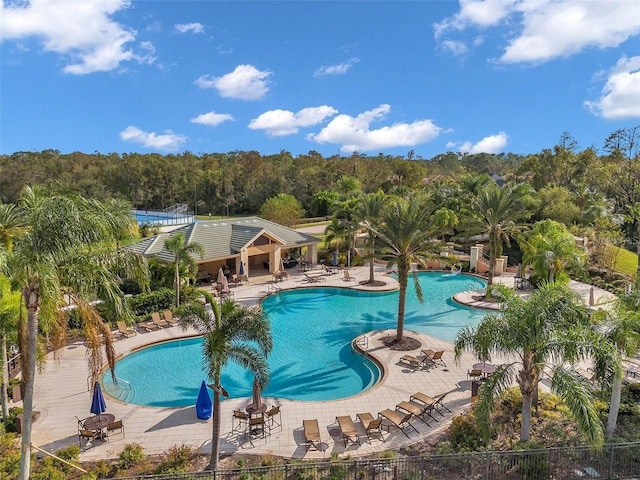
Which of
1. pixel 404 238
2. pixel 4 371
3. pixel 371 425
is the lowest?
pixel 371 425

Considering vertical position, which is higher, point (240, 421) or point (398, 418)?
point (398, 418)

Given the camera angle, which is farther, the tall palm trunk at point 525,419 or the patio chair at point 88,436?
the patio chair at point 88,436

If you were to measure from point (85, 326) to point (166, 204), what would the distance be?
7829 cm

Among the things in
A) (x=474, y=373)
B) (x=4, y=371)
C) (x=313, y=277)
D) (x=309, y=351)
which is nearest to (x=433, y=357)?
(x=474, y=373)

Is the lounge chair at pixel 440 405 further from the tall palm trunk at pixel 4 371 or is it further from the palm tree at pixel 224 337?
the tall palm trunk at pixel 4 371

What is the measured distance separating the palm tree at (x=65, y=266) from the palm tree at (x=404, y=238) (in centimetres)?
1334

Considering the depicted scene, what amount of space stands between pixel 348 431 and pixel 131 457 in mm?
5964

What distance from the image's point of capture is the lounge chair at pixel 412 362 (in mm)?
18266

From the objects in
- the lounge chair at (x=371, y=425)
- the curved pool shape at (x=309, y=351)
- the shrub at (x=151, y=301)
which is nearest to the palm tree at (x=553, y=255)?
the curved pool shape at (x=309, y=351)

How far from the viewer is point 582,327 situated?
11.0 metres

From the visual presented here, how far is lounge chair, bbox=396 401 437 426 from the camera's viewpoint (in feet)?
46.3

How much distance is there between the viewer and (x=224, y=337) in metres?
10.8

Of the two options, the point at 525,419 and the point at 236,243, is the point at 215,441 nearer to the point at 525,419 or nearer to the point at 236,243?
the point at 525,419

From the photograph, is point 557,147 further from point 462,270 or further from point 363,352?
point 363,352
